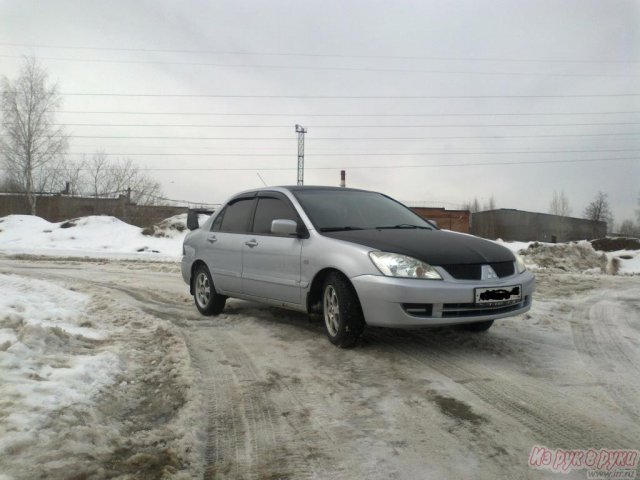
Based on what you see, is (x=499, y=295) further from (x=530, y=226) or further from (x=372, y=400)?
(x=530, y=226)

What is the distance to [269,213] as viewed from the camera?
562cm

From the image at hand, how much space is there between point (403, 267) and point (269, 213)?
2.08m

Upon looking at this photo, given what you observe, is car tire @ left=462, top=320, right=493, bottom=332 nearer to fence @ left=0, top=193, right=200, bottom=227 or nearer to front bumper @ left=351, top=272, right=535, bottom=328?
front bumper @ left=351, top=272, right=535, bottom=328

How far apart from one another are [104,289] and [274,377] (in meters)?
5.49

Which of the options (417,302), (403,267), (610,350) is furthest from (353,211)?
(610,350)

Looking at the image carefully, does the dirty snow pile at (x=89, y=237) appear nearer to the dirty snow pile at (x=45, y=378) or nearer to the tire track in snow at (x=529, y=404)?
the dirty snow pile at (x=45, y=378)

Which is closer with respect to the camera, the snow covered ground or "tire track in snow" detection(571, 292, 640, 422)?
the snow covered ground

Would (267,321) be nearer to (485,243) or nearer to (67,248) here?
(485,243)

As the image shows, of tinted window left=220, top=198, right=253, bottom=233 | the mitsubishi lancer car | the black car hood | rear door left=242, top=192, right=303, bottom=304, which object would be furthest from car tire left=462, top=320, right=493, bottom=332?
tinted window left=220, top=198, right=253, bottom=233

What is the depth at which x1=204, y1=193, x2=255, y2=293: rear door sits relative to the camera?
19.3 ft

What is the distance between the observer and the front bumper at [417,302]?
155 inches

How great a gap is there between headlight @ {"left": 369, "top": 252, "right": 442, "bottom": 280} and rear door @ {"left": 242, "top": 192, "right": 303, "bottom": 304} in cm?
105

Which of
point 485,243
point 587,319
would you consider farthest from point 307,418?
point 587,319

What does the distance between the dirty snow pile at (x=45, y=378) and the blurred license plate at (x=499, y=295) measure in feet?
9.68
